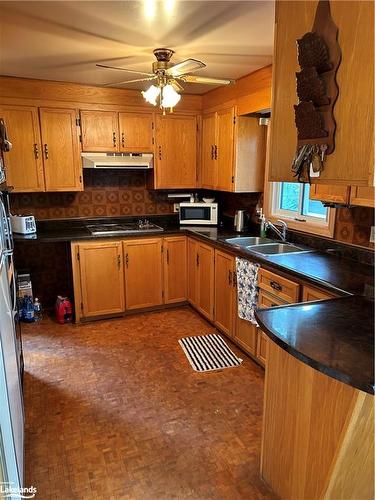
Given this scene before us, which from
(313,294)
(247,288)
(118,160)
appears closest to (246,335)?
(247,288)

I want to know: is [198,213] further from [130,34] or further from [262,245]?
[130,34]

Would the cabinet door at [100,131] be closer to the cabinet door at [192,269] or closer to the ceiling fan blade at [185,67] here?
the cabinet door at [192,269]

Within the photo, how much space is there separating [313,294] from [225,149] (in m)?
1.95

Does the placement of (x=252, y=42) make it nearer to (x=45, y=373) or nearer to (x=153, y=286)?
(x=153, y=286)

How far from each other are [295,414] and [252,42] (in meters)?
2.20

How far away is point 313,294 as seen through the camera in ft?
6.96

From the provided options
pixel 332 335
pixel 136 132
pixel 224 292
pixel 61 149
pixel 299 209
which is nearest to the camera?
pixel 332 335

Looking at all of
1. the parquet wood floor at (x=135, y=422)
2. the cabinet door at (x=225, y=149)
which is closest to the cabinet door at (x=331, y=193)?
the cabinet door at (x=225, y=149)

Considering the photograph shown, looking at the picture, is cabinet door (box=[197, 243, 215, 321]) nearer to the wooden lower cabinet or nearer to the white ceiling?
the wooden lower cabinet

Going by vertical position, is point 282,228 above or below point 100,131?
below

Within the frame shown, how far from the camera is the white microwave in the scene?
399 centimetres

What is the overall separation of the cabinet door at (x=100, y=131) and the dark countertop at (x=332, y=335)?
109 inches

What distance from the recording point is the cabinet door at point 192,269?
3.74 meters

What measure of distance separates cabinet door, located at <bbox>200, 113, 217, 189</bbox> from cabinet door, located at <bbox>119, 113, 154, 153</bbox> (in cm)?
60
